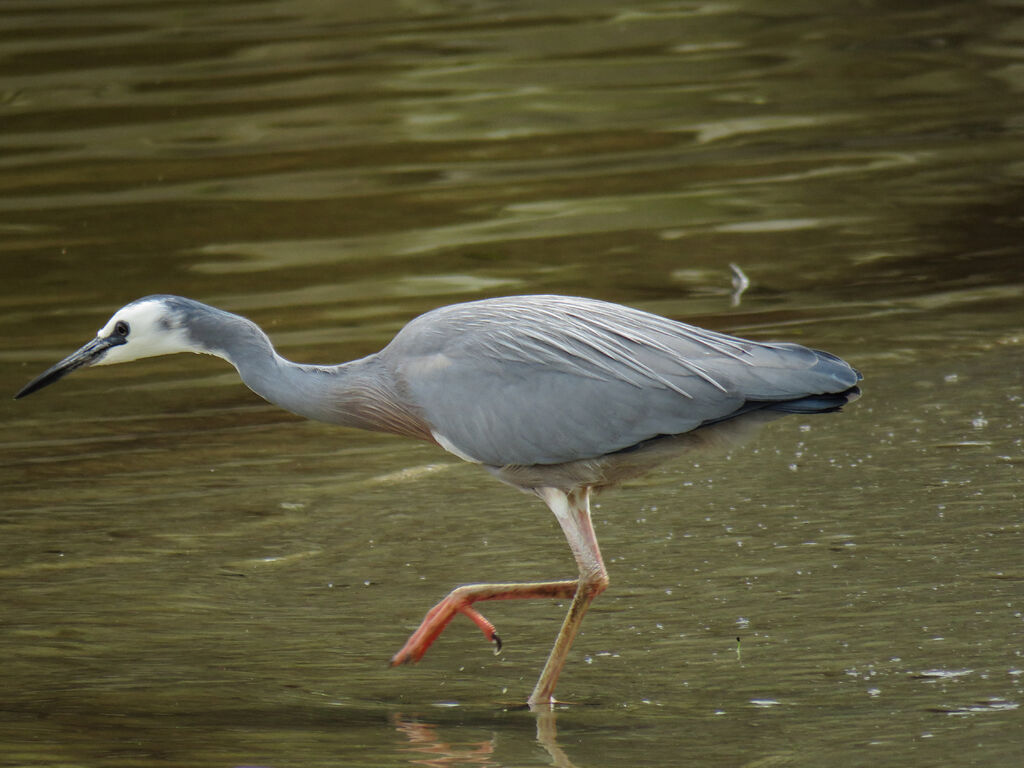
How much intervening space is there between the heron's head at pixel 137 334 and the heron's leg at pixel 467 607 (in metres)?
1.41

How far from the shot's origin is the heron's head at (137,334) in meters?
5.88

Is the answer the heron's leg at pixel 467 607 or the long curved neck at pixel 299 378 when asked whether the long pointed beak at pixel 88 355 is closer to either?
the long curved neck at pixel 299 378

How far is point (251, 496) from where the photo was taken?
775 centimetres

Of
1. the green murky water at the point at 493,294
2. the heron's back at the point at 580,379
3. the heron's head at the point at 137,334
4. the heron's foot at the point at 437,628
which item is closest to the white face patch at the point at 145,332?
the heron's head at the point at 137,334

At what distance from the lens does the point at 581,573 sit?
5758 mm

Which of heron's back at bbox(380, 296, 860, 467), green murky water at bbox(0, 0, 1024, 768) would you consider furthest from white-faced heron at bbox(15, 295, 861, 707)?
green murky water at bbox(0, 0, 1024, 768)

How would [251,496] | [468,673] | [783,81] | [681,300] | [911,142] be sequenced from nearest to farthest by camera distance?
[468,673] < [251,496] < [681,300] < [911,142] < [783,81]

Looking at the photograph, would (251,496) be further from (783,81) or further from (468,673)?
(783,81)

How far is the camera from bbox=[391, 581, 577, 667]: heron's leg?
545 cm

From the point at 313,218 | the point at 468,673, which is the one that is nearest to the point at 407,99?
the point at 313,218

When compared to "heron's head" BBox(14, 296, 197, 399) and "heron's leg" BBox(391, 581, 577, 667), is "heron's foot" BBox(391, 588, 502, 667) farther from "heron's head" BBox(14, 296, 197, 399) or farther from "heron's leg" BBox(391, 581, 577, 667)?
"heron's head" BBox(14, 296, 197, 399)

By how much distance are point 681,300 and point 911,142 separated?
376 centimetres

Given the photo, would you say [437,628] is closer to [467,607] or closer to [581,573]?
[467,607]

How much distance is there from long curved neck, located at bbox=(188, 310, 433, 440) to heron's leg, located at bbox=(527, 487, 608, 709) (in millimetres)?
583
